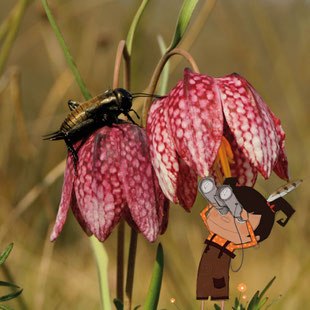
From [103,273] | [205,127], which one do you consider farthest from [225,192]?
[103,273]

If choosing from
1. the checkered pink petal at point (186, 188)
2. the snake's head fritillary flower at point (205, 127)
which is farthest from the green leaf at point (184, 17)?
the checkered pink petal at point (186, 188)

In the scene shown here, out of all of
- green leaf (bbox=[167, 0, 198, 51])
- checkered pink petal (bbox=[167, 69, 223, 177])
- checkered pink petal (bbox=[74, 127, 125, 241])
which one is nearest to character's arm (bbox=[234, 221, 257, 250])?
checkered pink petal (bbox=[167, 69, 223, 177])

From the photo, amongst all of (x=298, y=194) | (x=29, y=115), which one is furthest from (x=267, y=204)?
(x=29, y=115)

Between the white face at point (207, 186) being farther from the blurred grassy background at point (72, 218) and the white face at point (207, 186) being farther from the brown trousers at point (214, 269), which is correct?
the blurred grassy background at point (72, 218)

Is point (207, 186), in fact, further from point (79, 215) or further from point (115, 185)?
point (79, 215)

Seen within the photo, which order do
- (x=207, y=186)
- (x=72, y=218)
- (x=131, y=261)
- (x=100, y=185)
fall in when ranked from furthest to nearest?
(x=72, y=218) → (x=131, y=261) → (x=100, y=185) → (x=207, y=186)

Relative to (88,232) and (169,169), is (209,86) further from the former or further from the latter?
(88,232)
